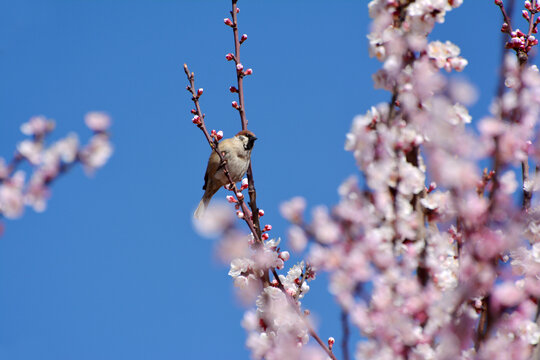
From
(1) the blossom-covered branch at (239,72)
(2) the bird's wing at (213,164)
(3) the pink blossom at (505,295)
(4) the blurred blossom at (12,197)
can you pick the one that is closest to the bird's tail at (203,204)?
(2) the bird's wing at (213,164)

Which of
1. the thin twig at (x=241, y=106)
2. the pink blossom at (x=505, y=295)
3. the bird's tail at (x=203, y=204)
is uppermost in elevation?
the bird's tail at (x=203, y=204)

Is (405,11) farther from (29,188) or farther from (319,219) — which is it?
(29,188)

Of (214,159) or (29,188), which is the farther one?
(214,159)

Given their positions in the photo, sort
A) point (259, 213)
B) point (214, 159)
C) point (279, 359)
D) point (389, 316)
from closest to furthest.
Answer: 1. point (389, 316)
2. point (279, 359)
3. point (259, 213)
4. point (214, 159)

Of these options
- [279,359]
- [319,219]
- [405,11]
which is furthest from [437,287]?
[405,11]

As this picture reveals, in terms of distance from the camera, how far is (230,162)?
6.64m

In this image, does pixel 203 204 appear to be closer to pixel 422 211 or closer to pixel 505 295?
pixel 422 211

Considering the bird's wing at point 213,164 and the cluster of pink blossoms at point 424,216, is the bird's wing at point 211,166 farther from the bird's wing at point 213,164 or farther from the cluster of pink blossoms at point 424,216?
the cluster of pink blossoms at point 424,216

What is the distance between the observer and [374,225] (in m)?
2.51

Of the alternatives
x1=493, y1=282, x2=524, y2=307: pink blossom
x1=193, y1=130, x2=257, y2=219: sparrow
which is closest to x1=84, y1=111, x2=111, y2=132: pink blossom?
x1=493, y1=282, x2=524, y2=307: pink blossom

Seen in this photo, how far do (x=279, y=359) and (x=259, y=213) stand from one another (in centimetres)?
126

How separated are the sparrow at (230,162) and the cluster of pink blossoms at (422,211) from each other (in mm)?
4022

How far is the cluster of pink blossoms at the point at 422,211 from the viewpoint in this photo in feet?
7.58

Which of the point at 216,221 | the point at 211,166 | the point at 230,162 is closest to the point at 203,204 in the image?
the point at 211,166
